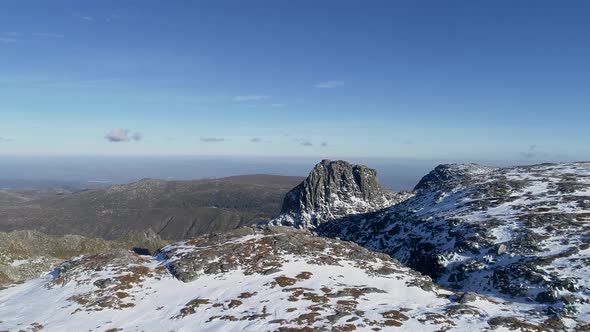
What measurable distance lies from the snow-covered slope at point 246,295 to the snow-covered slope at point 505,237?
4.88 metres

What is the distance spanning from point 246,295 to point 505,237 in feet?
129

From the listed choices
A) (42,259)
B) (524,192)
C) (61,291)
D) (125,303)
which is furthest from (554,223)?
(42,259)

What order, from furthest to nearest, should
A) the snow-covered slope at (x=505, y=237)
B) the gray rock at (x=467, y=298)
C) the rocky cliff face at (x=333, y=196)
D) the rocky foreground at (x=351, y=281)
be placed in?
1. the rocky cliff face at (x=333, y=196)
2. the snow-covered slope at (x=505, y=237)
3. the gray rock at (x=467, y=298)
4. the rocky foreground at (x=351, y=281)

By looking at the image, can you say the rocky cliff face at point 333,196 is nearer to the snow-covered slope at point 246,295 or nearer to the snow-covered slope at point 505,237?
the snow-covered slope at point 505,237

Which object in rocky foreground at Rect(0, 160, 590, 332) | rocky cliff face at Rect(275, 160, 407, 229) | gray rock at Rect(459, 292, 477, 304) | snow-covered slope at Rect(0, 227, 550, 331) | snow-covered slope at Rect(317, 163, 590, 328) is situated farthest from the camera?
rocky cliff face at Rect(275, 160, 407, 229)

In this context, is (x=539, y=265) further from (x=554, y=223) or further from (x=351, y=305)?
(x=351, y=305)

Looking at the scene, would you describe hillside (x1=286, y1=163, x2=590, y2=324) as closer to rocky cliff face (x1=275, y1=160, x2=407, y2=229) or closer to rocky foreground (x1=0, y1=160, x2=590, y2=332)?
rocky foreground (x1=0, y1=160, x2=590, y2=332)

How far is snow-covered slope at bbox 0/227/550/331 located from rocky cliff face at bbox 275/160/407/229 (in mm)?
73677

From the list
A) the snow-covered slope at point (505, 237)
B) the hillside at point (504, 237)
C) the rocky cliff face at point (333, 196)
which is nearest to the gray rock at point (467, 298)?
→ the hillside at point (504, 237)

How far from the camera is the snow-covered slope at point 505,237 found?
1623 inches

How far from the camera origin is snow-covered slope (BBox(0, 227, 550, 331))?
30.0 meters

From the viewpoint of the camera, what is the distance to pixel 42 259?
69.1 meters

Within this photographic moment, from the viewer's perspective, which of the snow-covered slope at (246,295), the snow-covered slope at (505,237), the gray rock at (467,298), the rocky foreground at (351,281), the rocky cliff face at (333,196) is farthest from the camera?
the rocky cliff face at (333,196)

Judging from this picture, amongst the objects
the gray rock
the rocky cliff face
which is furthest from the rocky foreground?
the rocky cliff face
